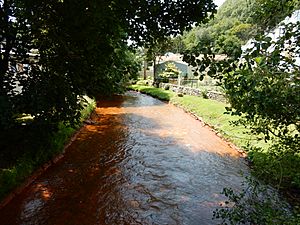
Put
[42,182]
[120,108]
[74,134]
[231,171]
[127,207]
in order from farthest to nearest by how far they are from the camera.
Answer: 1. [120,108]
2. [74,134]
3. [231,171]
4. [42,182]
5. [127,207]

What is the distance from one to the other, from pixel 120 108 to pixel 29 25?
1508 cm

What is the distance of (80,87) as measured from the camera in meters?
7.88

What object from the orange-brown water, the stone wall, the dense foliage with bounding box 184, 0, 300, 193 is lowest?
the orange-brown water

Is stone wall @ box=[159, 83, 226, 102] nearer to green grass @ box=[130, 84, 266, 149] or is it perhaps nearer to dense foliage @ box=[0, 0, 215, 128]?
green grass @ box=[130, 84, 266, 149]

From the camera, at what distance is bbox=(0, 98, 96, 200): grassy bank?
732 centimetres

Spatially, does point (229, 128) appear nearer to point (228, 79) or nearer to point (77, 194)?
point (77, 194)

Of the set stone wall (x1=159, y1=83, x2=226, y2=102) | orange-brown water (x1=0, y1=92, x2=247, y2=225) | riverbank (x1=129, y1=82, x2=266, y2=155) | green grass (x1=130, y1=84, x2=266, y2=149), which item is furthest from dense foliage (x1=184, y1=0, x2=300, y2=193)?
stone wall (x1=159, y1=83, x2=226, y2=102)

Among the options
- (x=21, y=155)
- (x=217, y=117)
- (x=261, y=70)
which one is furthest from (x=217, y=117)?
(x=261, y=70)

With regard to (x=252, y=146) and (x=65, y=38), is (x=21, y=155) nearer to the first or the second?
(x=65, y=38)

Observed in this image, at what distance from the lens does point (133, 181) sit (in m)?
8.48

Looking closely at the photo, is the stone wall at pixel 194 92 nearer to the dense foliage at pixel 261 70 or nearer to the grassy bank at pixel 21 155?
the grassy bank at pixel 21 155

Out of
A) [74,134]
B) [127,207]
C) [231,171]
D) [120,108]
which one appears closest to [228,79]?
[127,207]

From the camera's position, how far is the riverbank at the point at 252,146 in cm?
507

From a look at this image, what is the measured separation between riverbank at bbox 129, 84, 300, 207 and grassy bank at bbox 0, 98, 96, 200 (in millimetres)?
4944
